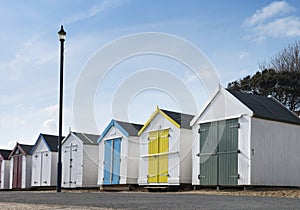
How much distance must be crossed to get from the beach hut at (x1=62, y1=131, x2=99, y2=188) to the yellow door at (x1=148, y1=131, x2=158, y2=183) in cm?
564

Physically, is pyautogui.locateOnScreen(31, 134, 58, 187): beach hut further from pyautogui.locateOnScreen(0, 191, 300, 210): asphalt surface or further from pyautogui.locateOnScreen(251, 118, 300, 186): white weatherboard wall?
pyautogui.locateOnScreen(0, 191, 300, 210): asphalt surface

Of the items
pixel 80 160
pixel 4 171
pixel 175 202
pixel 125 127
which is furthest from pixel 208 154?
pixel 4 171

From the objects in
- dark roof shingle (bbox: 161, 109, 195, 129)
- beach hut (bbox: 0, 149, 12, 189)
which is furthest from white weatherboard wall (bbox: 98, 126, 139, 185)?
beach hut (bbox: 0, 149, 12, 189)

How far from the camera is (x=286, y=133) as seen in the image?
18.9 meters

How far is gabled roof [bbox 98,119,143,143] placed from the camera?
78.0 feet

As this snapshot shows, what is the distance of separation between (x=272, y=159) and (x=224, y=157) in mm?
1815

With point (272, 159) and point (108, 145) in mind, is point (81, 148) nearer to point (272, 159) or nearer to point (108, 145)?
point (108, 145)

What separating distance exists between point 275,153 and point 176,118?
4.98 m

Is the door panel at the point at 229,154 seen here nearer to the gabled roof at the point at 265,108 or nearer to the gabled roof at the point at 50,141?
the gabled roof at the point at 265,108

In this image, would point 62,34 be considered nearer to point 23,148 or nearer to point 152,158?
point 152,158

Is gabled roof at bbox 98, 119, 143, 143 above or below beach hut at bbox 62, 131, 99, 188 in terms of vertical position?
above

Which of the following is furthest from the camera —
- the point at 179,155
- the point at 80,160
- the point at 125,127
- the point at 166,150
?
the point at 80,160

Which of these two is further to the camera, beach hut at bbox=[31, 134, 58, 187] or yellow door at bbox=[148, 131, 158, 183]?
beach hut at bbox=[31, 134, 58, 187]

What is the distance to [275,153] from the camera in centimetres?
1830
